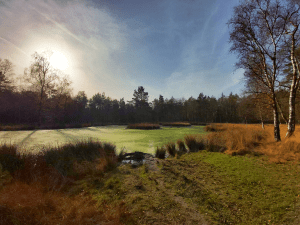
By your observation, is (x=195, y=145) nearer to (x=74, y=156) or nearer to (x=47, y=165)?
(x=74, y=156)

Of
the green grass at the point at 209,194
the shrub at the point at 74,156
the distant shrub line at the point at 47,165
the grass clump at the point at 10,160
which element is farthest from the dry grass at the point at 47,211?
the shrub at the point at 74,156

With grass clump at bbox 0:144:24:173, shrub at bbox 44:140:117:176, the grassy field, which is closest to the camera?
grass clump at bbox 0:144:24:173

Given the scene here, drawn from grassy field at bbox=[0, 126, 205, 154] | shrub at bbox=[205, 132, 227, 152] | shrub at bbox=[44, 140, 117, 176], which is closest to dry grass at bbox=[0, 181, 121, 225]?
shrub at bbox=[44, 140, 117, 176]

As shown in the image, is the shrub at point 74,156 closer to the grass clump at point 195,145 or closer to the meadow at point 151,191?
the meadow at point 151,191

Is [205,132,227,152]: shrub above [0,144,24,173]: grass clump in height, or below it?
below

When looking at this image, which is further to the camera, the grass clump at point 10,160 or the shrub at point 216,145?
the shrub at point 216,145

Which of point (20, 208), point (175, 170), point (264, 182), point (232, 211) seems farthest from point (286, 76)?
point (20, 208)

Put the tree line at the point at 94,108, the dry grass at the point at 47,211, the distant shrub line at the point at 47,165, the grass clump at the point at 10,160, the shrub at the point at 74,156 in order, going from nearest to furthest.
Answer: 1. the dry grass at the point at 47,211
2. the distant shrub line at the point at 47,165
3. the grass clump at the point at 10,160
4. the shrub at the point at 74,156
5. the tree line at the point at 94,108

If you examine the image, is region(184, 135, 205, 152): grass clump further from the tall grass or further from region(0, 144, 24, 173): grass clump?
region(0, 144, 24, 173): grass clump

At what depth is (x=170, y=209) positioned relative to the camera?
2156mm

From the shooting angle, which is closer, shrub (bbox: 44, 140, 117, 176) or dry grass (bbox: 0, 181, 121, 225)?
dry grass (bbox: 0, 181, 121, 225)

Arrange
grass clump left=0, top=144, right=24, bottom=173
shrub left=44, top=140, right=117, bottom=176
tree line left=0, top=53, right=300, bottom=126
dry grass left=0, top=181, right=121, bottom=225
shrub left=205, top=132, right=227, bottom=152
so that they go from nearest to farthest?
dry grass left=0, top=181, right=121, bottom=225
grass clump left=0, top=144, right=24, bottom=173
shrub left=44, top=140, right=117, bottom=176
shrub left=205, top=132, right=227, bottom=152
tree line left=0, top=53, right=300, bottom=126

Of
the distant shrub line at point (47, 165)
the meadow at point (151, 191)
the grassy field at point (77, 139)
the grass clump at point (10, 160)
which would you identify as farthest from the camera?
the grassy field at point (77, 139)

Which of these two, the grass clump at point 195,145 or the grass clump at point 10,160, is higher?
the grass clump at point 10,160
